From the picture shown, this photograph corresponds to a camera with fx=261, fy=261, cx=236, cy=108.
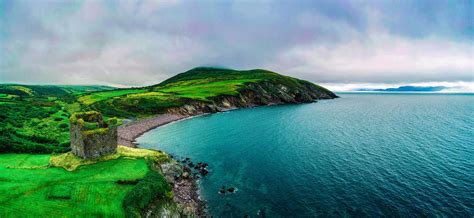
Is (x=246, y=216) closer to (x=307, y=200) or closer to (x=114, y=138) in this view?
(x=307, y=200)

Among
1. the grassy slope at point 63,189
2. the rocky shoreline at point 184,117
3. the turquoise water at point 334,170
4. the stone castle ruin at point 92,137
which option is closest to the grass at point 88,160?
the stone castle ruin at point 92,137

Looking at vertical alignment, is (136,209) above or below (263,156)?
above

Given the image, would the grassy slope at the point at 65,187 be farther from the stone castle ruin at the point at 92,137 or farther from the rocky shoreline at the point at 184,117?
the rocky shoreline at the point at 184,117

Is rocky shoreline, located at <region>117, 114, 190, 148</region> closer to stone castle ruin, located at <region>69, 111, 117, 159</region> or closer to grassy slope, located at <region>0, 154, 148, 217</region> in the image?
stone castle ruin, located at <region>69, 111, 117, 159</region>

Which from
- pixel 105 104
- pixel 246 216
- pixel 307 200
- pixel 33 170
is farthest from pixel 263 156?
pixel 105 104

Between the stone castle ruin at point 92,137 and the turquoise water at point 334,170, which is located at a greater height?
the stone castle ruin at point 92,137

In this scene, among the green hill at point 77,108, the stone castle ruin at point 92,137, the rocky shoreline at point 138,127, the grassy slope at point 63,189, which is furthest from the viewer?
the rocky shoreline at point 138,127
